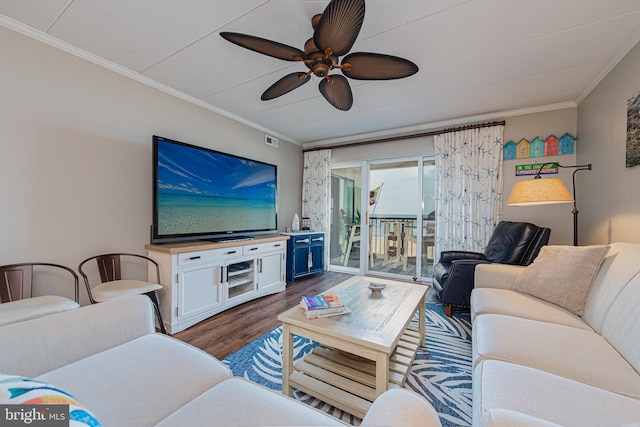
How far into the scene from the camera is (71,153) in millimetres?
2074

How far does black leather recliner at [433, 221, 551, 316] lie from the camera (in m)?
2.32

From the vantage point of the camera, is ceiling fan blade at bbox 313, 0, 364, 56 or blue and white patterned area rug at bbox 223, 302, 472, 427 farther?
blue and white patterned area rug at bbox 223, 302, 472, 427

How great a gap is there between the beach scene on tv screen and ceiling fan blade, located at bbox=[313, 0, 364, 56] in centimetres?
183

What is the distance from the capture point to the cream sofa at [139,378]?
0.75 m

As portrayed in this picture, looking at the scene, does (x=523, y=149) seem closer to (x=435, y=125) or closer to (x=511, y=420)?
(x=435, y=125)

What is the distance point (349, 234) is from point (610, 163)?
3.24 meters

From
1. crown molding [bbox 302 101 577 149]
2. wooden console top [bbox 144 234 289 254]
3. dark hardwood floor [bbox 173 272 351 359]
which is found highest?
crown molding [bbox 302 101 577 149]

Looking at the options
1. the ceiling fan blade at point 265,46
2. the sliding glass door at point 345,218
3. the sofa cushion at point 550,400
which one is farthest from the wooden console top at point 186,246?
the sofa cushion at point 550,400

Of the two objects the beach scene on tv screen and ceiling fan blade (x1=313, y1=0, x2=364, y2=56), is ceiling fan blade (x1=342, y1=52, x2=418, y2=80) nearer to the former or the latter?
ceiling fan blade (x1=313, y1=0, x2=364, y2=56)

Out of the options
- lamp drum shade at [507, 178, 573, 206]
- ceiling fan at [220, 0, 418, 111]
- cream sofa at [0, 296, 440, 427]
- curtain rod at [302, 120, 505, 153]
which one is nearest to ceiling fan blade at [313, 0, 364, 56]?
ceiling fan at [220, 0, 418, 111]

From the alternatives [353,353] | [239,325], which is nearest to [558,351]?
[353,353]

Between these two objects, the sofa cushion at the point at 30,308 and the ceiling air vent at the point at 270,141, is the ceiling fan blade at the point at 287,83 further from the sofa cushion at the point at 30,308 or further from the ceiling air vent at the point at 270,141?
the sofa cushion at the point at 30,308

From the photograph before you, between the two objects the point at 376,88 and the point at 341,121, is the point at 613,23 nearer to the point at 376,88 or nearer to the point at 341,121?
the point at 376,88

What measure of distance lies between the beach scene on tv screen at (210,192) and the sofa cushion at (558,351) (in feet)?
8.61
